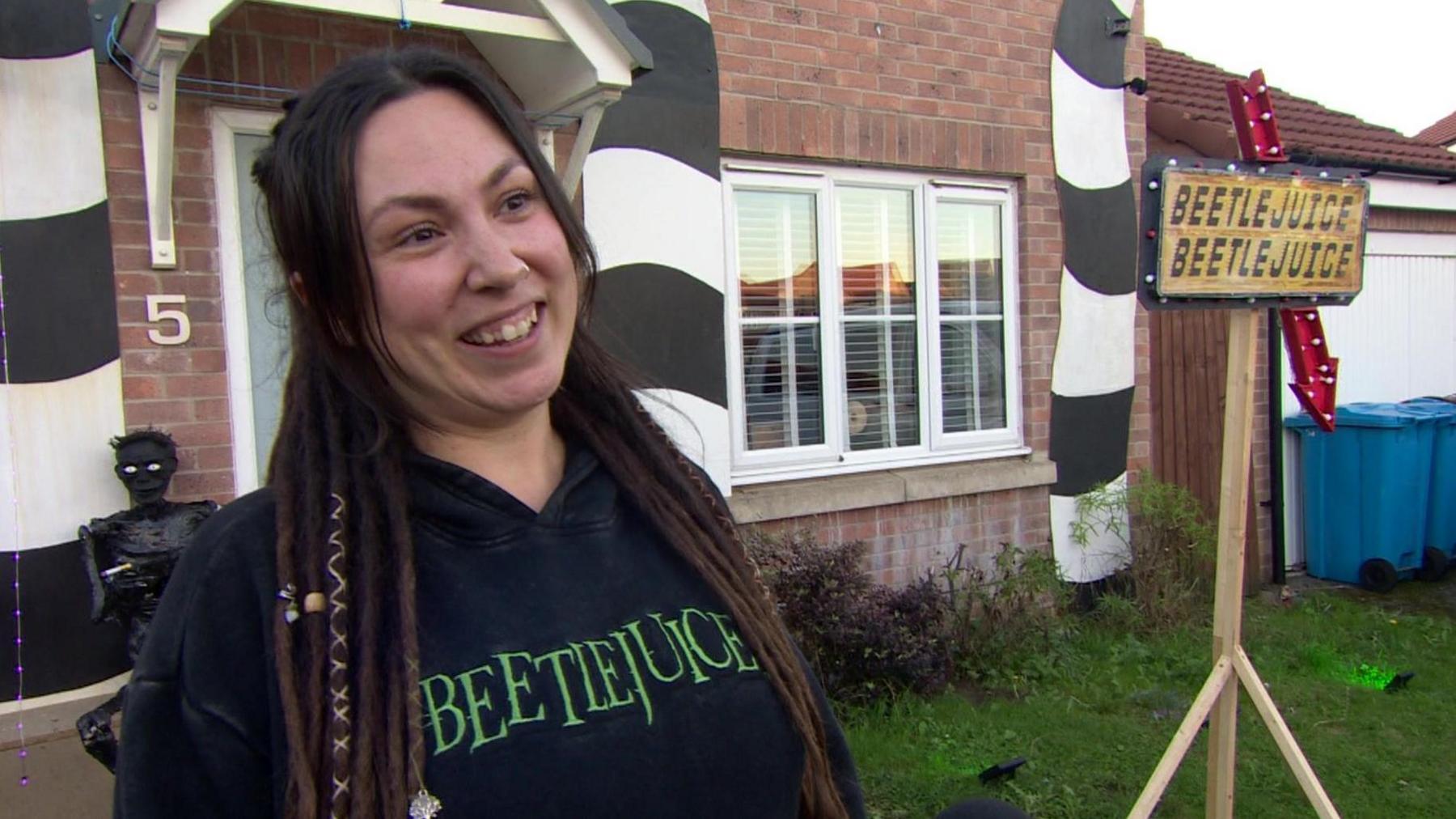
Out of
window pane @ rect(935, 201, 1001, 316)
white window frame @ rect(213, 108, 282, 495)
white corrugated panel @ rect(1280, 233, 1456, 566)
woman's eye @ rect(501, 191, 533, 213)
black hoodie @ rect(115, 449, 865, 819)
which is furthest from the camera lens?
white corrugated panel @ rect(1280, 233, 1456, 566)

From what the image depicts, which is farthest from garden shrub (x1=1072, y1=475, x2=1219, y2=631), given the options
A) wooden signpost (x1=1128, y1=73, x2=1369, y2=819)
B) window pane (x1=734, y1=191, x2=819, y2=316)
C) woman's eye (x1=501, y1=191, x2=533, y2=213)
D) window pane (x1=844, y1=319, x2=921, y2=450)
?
woman's eye (x1=501, y1=191, x2=533, y2=213)

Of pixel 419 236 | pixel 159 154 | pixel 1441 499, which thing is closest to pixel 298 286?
pixel 419 236

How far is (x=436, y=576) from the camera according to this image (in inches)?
48.9

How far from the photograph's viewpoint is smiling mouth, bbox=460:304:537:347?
1.26 meters

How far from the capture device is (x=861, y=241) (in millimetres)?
5410

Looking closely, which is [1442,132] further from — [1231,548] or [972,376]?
[1231,548]

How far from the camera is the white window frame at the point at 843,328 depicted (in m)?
4.97

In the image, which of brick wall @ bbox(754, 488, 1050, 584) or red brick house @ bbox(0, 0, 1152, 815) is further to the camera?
brick wall @ bbox(754, 488, 1050, 584)


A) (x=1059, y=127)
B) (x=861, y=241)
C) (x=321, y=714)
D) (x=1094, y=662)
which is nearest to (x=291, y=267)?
(x=321, y=714)

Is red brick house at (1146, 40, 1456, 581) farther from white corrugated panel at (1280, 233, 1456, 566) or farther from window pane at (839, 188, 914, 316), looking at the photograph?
window pane at (839, 188, 914, 316)

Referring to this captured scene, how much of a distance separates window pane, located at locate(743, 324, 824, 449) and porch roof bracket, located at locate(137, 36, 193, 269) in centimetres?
254

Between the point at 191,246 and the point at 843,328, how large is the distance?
304 cm

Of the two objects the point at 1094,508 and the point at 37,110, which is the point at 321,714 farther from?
the point at 1094,508

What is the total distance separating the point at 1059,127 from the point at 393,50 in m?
5.24
